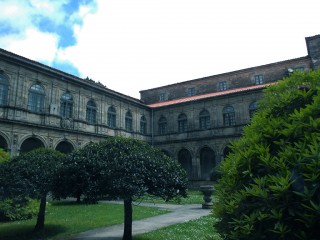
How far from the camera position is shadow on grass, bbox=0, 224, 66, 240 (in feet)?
27.4

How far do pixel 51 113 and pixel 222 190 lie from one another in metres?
20.0

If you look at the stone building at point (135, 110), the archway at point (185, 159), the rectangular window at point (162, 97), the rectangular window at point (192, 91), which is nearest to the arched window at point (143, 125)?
the stone building at point (135, 110)

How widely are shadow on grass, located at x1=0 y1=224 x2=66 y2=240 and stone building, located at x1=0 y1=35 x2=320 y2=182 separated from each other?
31.7 ft

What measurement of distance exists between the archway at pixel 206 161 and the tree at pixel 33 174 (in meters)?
22.6

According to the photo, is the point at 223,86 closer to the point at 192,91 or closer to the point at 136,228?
the point at 192,91

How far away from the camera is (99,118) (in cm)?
2500

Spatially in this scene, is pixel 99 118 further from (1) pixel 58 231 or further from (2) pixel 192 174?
(1) pixel 58 231

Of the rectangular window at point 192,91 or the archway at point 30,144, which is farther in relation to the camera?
the rectangular window at point 192,91

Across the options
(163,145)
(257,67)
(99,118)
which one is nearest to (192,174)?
(163,145)

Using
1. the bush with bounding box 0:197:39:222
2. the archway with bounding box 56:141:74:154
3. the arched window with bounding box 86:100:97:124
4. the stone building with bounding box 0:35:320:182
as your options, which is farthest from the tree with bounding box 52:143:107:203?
the arched window with bounding box 86:100:97:124

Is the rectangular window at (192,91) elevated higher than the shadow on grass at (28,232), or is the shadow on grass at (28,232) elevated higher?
the rectangular window at (192,91)

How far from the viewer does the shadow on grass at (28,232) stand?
27.4 feet

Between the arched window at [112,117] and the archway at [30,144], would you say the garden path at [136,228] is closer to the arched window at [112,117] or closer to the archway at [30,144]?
the archway at [30,144]

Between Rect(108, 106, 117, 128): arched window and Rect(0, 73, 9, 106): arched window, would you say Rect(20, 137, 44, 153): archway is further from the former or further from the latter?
Rect(108, 106, 117, 128): arched window
